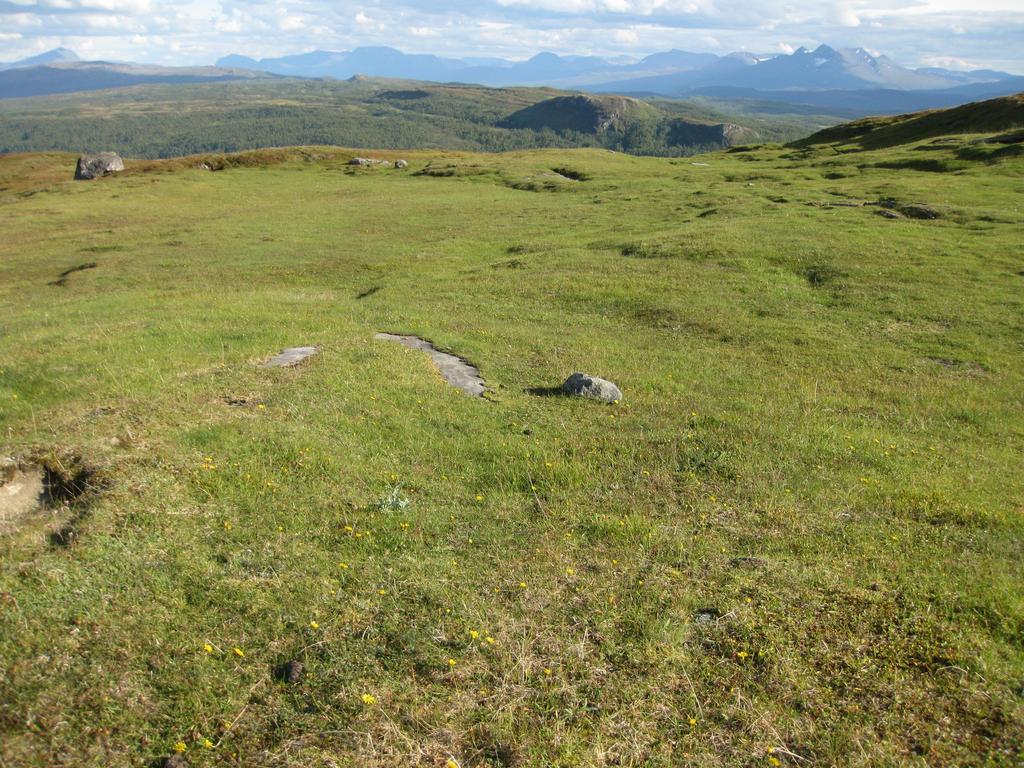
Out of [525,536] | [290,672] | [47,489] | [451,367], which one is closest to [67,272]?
[451,367]

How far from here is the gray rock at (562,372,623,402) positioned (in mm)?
A: 16156

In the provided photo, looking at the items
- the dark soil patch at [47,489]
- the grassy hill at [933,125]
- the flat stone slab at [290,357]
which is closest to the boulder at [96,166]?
the flat stone slab at [290,357]

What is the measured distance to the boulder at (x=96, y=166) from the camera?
8290cm

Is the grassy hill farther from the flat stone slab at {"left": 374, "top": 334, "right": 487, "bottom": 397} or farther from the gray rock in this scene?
the flat stone slab at {"left": 374, "top": 334, "right": 487, "bottom": 397}

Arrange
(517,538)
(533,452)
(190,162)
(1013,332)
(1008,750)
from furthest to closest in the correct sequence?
1. (190,162)
2. (1013,332)
3. (533,452)
4. (517,538)
5. (1008,750)

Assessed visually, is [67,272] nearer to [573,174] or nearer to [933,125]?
[573,174]

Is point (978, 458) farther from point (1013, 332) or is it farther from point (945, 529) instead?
point (1013, 332)

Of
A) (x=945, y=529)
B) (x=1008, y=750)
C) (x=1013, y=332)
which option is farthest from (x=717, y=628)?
(x=1013, y=332)

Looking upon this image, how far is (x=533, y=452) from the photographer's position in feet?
42.4

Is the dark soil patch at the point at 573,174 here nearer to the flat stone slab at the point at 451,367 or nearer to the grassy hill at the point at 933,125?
the grassy hill at the point at 933,125

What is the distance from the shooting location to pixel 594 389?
16203mm

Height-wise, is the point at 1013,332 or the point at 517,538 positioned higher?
the point at 1013,332

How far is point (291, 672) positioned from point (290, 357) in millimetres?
12134

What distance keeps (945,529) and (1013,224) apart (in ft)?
117
